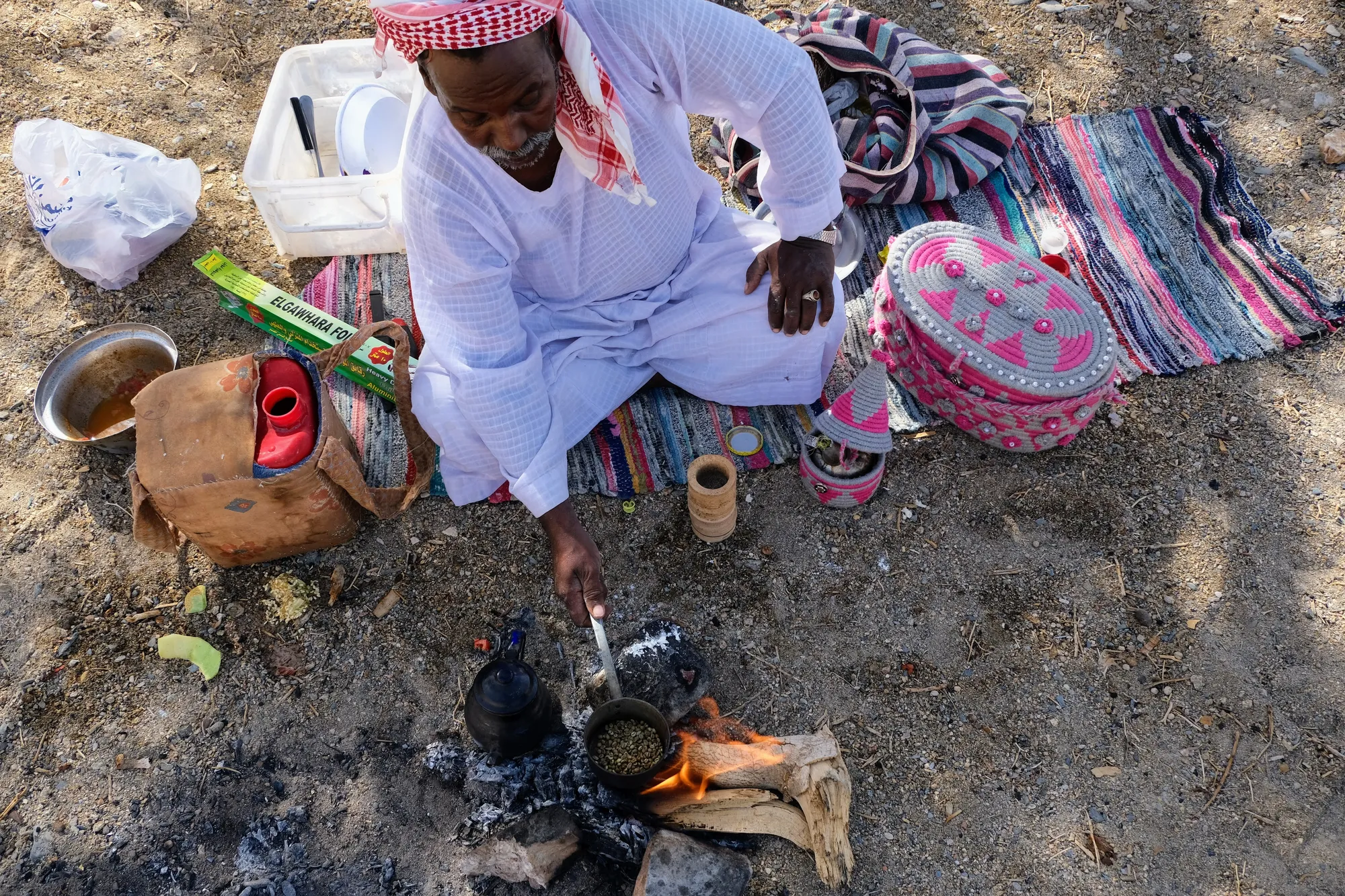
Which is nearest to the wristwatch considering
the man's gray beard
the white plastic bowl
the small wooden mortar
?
the small wooden mortar

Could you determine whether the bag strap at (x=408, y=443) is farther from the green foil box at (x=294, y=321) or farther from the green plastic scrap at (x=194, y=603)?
the green plastic scrap at (x=194, y=603)

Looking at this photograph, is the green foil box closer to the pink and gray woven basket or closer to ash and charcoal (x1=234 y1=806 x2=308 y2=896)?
ash and charcoal (x1=234 y1=806 x2=308 y2=896)

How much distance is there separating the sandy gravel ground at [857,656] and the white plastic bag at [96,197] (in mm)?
188

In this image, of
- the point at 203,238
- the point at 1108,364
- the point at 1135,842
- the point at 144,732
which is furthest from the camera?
the point at 203,238

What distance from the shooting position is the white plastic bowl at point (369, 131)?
3357mm

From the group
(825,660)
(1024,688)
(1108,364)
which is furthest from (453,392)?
(1108,364)

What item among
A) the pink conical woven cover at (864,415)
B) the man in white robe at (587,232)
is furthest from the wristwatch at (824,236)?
the pink conical woven cover at (864,415)

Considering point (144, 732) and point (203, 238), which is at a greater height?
point (203, 238)

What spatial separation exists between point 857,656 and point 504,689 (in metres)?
1.09

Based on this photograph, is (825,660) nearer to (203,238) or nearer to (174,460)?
(174,460)

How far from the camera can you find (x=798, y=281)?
107 inches

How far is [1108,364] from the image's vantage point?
9.11ft

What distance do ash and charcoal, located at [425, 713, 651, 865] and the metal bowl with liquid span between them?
171 centimetres

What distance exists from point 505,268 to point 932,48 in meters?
2.49
